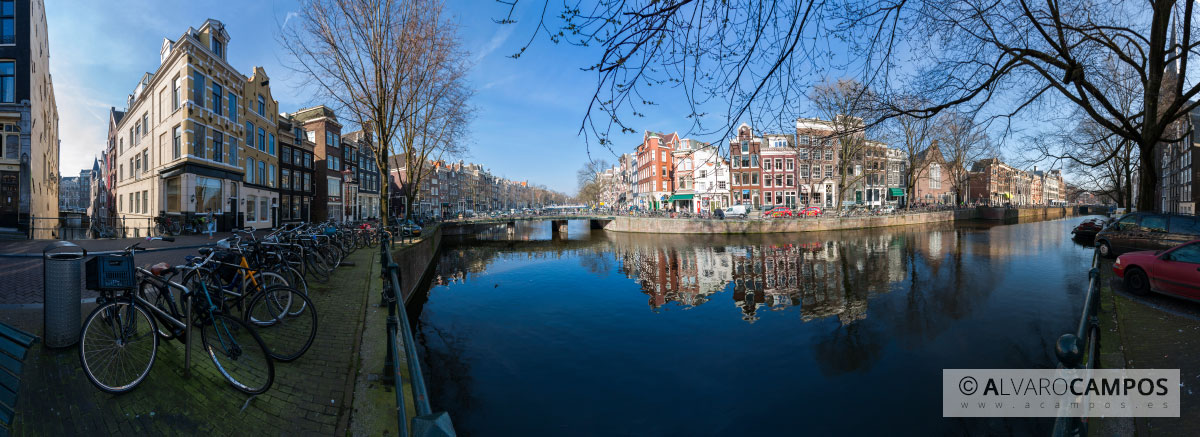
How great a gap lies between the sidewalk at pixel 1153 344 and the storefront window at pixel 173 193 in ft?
101

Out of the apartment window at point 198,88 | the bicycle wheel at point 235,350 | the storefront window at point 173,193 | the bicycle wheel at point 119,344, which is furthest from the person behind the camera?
the storefront window at point 173,193

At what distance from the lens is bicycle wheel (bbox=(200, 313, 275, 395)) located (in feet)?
12.8

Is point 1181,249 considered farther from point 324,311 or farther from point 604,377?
point 324,311

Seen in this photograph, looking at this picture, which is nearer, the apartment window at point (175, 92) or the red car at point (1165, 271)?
the red car at point (1165, 271)

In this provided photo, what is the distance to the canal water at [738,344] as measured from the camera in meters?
6.23

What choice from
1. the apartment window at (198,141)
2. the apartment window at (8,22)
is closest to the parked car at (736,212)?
the apartment window at (198,141)

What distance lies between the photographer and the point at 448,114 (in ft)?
71.8

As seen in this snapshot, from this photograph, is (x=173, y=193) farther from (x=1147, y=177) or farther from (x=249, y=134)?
(x=1147, y=177)

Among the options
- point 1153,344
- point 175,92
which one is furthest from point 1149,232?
point 175,92

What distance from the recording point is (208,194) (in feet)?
72.1

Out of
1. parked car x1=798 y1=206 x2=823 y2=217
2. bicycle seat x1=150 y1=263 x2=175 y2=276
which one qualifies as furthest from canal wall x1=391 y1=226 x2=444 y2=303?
parked car x1=798 y1=206 x2=823 y2=217

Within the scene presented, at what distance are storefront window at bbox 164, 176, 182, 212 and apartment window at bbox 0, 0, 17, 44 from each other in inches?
283

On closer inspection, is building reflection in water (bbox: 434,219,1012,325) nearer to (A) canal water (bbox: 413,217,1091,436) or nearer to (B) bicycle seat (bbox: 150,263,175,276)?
(A) canal water (bbox: 413,217,1091,436)

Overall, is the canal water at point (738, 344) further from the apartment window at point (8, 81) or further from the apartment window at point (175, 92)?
the apartment window at point (8, 81)
